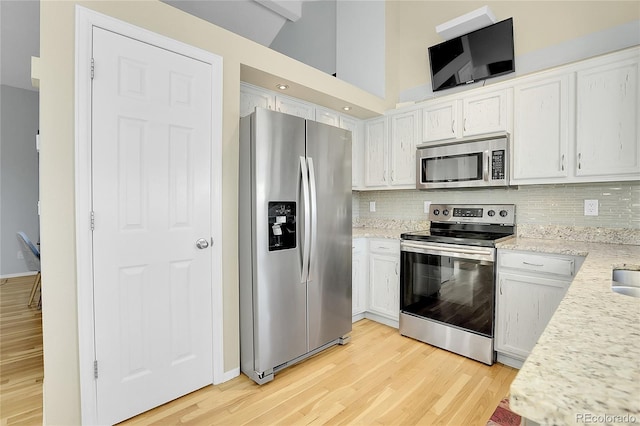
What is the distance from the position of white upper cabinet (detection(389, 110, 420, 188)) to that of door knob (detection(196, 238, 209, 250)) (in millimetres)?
2093

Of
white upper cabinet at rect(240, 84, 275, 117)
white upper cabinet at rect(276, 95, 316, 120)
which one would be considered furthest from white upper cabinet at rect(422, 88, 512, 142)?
white upper cabinet at rect(240, 84, 275, 117)

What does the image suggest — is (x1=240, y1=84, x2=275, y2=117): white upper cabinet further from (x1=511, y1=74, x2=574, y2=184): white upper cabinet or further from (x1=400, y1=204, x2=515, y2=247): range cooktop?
(x1=511, y1=74, x2=574, y2=184): white upper cabinet

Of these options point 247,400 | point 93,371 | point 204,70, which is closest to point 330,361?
point 247,400

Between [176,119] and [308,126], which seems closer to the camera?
[176,119]

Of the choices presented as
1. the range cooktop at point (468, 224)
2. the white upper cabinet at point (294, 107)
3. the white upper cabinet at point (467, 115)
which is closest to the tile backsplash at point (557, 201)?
the range cooktop at point (468, 224)

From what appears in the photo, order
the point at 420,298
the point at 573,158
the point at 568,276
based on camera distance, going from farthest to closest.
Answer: the point at 420,298
the point at 573,158
the point at 568,276

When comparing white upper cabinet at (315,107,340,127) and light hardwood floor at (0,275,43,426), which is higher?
white upper cabinet at (315,107,340,127)

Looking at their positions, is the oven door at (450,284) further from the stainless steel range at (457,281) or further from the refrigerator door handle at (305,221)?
the refrigerator door handle at (305,221)

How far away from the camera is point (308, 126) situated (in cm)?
239

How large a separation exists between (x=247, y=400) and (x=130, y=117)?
1.83 m

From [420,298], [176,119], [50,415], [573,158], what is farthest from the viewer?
[420,298]

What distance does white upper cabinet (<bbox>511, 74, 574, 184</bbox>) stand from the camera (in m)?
2.35

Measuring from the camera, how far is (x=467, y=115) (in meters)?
2.85

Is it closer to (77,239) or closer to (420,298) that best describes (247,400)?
(77,239)
